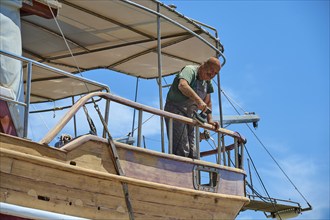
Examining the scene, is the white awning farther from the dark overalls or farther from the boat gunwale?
the boat gunwale

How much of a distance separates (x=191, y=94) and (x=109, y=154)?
1995 millimetres

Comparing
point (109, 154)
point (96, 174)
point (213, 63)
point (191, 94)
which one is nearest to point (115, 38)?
point (213, 63)

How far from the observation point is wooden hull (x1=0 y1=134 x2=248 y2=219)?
7.69 m

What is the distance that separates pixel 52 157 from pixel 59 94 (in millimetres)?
7377

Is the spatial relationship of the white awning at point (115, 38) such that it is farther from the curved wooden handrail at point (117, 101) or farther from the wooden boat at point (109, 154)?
the curved wooden handrail at point (117, 101)

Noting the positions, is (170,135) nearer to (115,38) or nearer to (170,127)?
(170,127)

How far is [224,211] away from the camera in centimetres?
1013

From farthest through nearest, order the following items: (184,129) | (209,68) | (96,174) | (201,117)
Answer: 1. (209,68)
2. (184,129)
3. (201,117)
4. (96,174)

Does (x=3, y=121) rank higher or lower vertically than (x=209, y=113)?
lower

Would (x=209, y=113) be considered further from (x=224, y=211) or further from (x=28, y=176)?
(x=28, y=176)

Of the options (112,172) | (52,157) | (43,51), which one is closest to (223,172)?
(112,172)

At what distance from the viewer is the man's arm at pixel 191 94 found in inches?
400

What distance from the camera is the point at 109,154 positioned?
8727 mm

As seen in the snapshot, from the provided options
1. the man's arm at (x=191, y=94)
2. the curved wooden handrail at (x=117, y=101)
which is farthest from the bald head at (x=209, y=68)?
the curved wooden handrail at (x=117, y=101)
